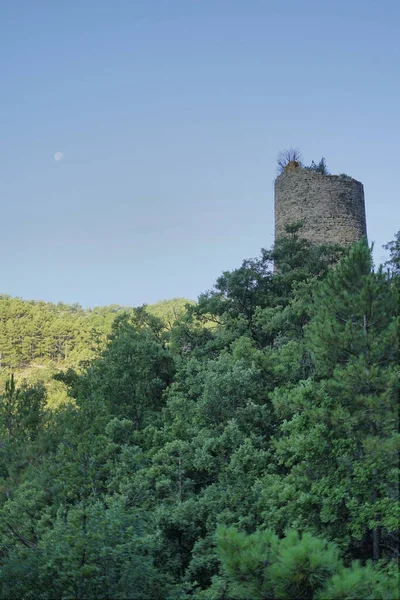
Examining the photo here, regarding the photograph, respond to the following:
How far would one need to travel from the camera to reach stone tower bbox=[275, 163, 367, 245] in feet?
59.8

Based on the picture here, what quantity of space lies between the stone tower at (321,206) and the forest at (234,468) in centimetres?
391

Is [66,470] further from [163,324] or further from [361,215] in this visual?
[361,215]

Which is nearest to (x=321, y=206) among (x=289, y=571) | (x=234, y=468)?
(x=234, y=468)

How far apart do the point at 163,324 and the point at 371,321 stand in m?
10.7

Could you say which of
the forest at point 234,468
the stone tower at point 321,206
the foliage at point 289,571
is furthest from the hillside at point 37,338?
the foliage at point 289,571

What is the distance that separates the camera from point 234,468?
30.9 feet

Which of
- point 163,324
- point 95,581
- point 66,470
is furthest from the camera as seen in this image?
point 163,324

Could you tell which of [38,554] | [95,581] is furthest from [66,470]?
[95,581]

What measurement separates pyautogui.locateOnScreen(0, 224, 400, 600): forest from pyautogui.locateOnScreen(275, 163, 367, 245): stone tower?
12.8ft

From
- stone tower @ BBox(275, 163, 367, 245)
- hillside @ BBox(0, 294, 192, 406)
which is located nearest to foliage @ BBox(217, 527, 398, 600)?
stone tower @ BBox(275, 163, 367, 245)

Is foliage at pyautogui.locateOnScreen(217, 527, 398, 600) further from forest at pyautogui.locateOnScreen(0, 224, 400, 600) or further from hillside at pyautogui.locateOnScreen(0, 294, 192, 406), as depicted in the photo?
hillside at pyautogui.locateOnScreen(0, 294, 192, 406)

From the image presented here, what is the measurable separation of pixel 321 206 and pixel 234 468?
11617 mm

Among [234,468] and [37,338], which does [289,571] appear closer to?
[234,468]

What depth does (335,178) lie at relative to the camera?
62.1 feet
